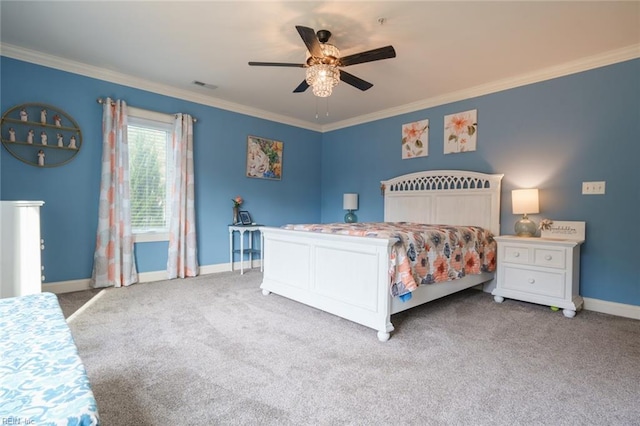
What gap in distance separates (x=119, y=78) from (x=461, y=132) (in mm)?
4517

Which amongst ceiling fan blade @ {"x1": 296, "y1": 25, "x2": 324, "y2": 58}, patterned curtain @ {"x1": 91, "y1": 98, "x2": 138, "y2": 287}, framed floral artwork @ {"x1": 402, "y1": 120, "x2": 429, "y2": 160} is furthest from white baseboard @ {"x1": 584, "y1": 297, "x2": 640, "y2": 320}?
patterned curtain @ {"x1": 91, "y1": 98, "x2": 138, "y2": 287}

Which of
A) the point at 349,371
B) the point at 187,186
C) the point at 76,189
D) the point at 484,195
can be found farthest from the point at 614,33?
the point at 76,189

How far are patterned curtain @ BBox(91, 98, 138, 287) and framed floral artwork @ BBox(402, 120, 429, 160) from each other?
3923 mm

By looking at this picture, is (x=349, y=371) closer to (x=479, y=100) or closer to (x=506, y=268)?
(x=506, y=268)

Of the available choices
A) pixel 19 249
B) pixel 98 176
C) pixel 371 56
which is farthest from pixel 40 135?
pixel 371 56

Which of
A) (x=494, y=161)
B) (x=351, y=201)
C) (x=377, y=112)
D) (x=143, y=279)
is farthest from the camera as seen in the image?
(x=351, y=201)

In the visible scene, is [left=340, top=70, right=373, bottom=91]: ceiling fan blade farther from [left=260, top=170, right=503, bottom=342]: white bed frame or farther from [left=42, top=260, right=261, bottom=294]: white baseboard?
[left=42, top=260, right=261, bottom=294]: white baseboard

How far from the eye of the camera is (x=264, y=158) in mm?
5352

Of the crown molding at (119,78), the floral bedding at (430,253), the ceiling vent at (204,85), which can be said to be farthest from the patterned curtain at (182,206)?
the floral bedding at (430,253)

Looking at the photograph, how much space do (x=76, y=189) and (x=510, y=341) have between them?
470cm

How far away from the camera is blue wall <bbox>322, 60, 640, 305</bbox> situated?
3.06 m

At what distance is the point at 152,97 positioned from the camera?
13.6ft

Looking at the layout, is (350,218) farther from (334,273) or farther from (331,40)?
(331,40)

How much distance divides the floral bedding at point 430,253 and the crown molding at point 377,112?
6.12 feet
